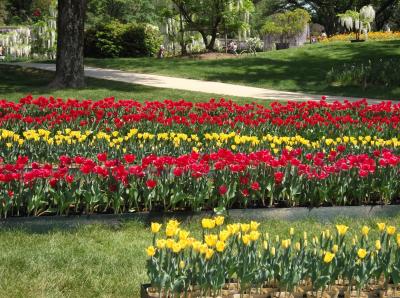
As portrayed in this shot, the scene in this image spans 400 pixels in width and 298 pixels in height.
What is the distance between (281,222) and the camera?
18.6 ft

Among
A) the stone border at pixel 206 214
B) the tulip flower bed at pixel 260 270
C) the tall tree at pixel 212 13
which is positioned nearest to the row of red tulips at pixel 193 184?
the stone border at pixel 206 214

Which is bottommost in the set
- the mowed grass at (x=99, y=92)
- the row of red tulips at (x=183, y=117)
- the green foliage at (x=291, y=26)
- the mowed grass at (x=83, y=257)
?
the mowed grass at (x=83, y=257)

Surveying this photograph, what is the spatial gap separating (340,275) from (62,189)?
2875mm

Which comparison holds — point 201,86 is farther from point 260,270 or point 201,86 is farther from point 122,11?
point 122,11

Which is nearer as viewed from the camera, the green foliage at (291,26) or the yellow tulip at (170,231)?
the yellow tulip at (170,231)

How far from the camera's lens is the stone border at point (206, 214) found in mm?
5277

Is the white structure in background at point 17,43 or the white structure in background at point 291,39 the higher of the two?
the white structure in background at point 291,39

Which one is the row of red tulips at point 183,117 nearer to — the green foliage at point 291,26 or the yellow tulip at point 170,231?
the yellow tulip at point 170,231

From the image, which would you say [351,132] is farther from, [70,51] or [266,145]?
[70,51]

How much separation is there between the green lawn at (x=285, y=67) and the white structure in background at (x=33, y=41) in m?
5.19

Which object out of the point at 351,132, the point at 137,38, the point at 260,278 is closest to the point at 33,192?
the point at 260,278

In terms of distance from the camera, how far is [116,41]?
27.7 meters

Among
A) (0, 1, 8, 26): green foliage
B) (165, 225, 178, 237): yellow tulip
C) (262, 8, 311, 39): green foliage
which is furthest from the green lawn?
(0, 1, 8, 26): green foliage

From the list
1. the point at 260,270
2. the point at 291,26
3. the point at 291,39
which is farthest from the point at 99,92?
the point at 291,39
